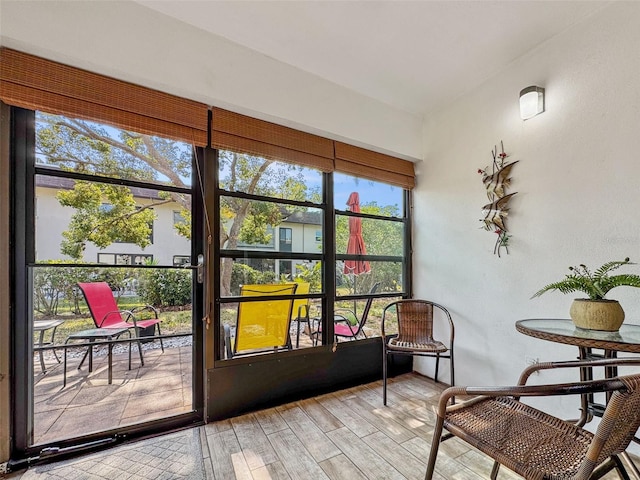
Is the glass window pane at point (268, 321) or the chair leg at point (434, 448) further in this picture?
the glass window pane at point (268, 321)

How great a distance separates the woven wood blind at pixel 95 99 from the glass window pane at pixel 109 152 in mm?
139

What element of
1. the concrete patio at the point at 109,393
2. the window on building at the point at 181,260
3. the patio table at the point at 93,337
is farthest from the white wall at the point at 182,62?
the concrete patio at the point at 109,393

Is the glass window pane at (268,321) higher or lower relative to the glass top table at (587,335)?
lower

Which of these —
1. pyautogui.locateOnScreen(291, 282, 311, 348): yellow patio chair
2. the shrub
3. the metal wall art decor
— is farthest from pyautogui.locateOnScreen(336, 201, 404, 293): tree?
the metal wall art decor

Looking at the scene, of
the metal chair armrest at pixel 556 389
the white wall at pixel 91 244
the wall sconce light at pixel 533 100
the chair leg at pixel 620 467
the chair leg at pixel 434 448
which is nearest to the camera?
the metal chair armrest at pixel 556 389

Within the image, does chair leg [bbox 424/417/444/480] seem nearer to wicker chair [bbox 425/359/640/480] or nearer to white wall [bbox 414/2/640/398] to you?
wicker chair [bbox 425/359/640/480]

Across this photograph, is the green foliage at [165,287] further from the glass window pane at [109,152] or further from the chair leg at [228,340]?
the glass window pane at [109,152]

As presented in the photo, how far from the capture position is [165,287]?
2.03 metres

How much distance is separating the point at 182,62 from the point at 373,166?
174cm

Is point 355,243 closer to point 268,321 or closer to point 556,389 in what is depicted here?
point 268,321

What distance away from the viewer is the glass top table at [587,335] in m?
1.25

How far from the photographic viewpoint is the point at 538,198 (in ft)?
7.00

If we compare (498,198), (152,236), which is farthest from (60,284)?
(498,198)

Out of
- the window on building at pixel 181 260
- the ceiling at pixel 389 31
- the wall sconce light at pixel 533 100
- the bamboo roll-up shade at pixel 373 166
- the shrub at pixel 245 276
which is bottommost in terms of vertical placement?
the shrub at pixel 245 276
